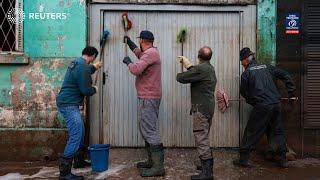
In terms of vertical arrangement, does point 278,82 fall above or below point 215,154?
above

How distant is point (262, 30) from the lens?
8195 millimetres

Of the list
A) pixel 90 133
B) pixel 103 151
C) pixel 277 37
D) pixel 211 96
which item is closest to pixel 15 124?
pixel 90 133

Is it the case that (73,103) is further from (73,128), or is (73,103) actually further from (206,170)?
(206,170)

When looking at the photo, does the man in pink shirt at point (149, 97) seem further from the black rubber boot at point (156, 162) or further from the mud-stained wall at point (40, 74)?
the mud-stained wall at point (40, 74)

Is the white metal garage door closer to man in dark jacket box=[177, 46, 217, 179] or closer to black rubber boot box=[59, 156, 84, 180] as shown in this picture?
man in dark jacket box=[177, 46, 217, 179]

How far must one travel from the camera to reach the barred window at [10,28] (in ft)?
26.1

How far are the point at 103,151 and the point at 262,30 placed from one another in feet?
10.9

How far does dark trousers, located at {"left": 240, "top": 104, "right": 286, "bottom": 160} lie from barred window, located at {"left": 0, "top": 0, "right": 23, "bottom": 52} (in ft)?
12.8

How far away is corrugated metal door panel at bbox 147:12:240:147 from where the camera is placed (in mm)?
8266

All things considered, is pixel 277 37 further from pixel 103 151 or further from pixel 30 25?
pixel 30 25

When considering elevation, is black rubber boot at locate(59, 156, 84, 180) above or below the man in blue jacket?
below

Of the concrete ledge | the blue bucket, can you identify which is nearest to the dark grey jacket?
the blue bucket

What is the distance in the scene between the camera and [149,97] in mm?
7102

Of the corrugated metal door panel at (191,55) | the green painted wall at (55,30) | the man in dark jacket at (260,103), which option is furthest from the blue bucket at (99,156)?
the man in dark jacket at (260,103)
